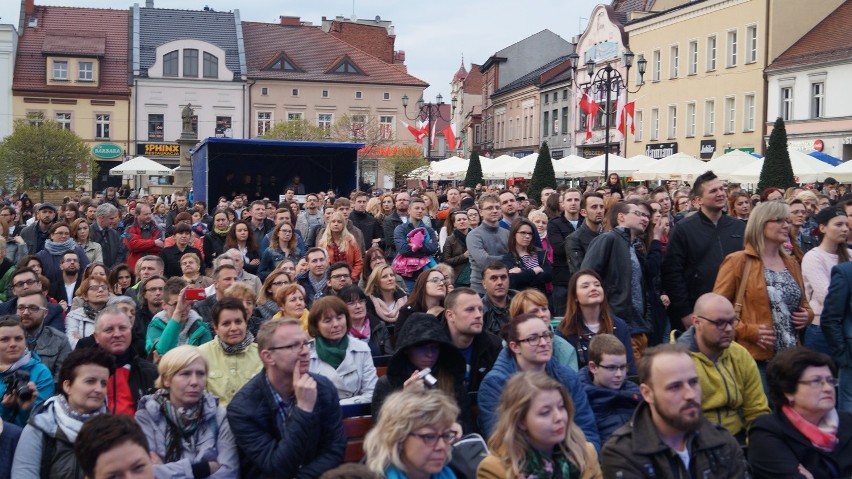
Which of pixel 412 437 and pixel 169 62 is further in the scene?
pixel 169 62

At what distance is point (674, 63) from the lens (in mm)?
48469

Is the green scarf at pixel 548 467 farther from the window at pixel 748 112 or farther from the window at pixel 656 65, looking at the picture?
the window at pixel 656 65

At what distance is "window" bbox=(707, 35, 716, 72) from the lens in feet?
148

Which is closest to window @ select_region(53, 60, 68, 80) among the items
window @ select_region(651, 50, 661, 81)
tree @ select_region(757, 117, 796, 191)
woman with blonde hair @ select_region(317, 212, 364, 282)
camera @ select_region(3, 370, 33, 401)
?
window @ select_region(651, 50, 661, 81)

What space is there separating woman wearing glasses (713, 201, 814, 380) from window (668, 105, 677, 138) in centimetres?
4279

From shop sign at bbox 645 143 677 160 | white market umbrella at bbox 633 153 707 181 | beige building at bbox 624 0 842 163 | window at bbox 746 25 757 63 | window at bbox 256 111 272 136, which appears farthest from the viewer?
window at bbox 256 111 272 136

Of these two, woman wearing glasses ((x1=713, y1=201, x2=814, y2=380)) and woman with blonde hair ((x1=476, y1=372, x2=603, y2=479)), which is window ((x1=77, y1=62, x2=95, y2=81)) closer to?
woman wearing glasses ((x1=713, y1=201, x2=814, y2=380))

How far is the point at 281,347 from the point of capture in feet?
17.7

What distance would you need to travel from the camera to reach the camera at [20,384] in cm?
605

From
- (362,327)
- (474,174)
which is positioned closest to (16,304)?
(362,327)

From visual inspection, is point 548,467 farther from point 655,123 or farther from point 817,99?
point 655,123

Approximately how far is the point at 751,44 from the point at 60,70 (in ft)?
133

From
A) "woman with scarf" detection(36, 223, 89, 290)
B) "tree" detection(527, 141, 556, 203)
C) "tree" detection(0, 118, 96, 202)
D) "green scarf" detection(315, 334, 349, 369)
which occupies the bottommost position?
"green scarf" detection(315, 334, 349, 369)

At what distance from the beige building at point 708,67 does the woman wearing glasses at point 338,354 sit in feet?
124
